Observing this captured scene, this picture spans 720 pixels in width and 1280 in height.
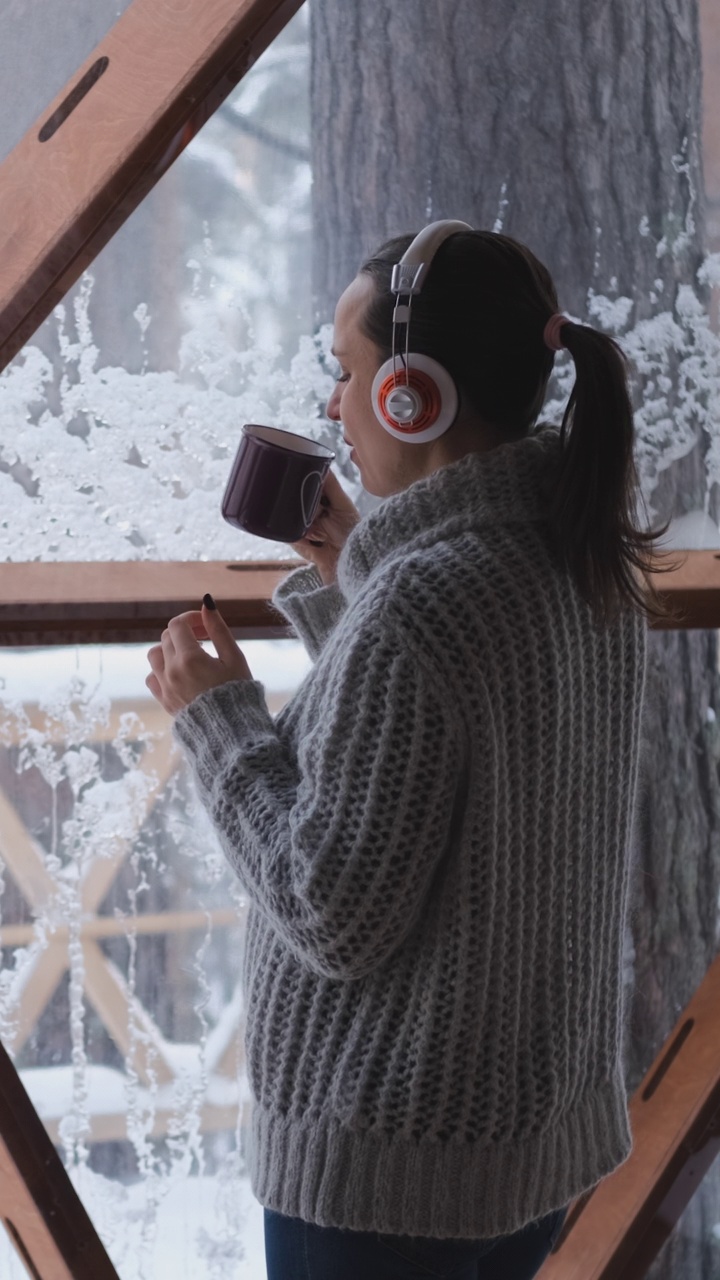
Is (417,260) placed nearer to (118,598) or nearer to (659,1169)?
(118,598)

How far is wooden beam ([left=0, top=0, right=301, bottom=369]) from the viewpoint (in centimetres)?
118

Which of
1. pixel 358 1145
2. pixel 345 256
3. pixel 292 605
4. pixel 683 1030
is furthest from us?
pixel 683 1030

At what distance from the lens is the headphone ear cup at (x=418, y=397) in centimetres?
85

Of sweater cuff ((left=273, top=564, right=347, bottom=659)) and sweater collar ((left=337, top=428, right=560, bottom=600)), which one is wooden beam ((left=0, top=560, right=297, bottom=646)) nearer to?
sweater cuff ((left=273, top=564, right=347, bottom=659))

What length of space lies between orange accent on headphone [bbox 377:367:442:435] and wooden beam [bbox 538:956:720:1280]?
3.36 ft

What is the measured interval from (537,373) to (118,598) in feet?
1.83

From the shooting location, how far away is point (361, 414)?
92 centimetres

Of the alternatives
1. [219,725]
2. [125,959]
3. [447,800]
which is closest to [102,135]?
[219,725]

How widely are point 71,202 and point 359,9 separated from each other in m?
0.54

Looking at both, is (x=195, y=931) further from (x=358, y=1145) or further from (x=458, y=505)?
(x=458, y=505)

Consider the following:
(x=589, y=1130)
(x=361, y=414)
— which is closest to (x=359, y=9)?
(x=361, y=414)

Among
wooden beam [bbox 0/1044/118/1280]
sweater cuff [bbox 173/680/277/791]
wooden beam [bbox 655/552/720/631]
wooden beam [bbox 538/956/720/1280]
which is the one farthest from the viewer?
wooden beam [bbox 538/956/720/1280]

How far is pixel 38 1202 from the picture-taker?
1301 millimetres

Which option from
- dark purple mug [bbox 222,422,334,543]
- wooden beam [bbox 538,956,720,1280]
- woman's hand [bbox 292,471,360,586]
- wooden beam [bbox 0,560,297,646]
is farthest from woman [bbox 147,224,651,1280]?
wooden beam [bbox 538,956,720,1280]
